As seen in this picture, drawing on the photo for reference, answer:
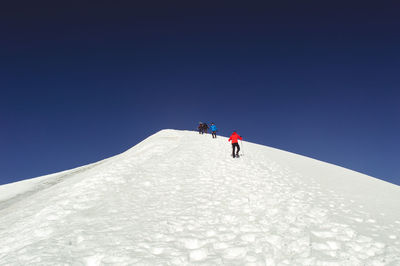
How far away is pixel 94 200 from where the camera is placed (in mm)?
8492

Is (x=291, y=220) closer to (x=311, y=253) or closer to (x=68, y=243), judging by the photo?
(x=311, y=253)

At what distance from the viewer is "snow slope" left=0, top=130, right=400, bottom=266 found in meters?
5.27

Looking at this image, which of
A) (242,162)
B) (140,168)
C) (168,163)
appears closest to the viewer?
(140,168)

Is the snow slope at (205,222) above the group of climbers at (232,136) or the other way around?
the other way around

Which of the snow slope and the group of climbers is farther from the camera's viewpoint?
the group of climbers

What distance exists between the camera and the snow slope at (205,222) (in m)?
5.27

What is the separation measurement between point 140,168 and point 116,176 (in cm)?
159

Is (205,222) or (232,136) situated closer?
(205,222)

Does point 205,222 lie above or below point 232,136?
below

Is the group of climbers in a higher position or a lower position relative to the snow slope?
higher

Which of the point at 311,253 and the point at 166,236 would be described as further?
the point at 166,236

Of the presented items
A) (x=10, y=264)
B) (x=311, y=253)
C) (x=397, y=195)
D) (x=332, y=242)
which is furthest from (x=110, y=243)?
(x=397, y=195)

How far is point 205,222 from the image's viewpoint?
22.6ft

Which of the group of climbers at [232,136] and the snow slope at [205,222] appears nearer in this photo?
the snow slope at [205,222]
